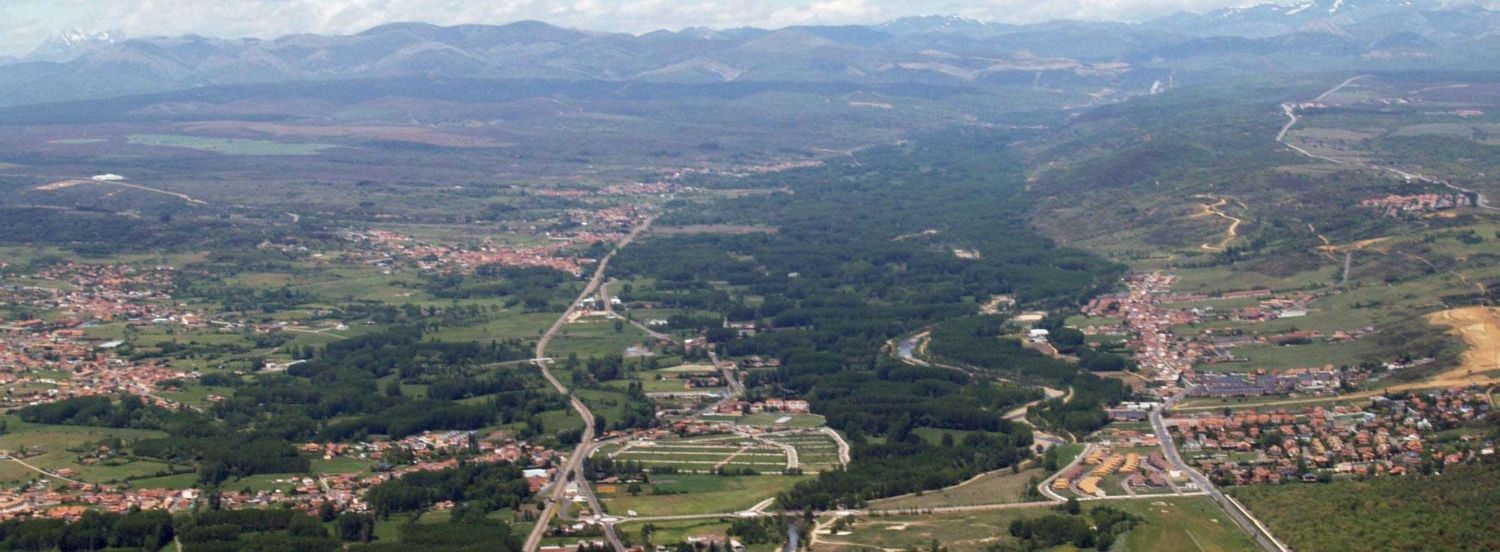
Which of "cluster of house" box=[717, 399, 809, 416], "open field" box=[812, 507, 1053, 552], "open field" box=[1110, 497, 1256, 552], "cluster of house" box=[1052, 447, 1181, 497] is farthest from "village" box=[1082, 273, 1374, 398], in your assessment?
"open field" box=[812, 507, 1053, 552]

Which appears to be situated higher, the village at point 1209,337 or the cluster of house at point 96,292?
the cluster of house at point 96,292

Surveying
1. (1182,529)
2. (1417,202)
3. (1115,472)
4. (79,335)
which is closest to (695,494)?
(1115,472)

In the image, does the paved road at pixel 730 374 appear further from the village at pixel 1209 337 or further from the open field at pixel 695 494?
the village at pixel 1209 337

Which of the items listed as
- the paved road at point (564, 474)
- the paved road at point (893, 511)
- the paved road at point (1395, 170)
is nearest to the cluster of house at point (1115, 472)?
the paved road at point (893, 511)

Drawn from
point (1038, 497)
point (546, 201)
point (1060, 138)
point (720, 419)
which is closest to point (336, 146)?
point (546, 201)

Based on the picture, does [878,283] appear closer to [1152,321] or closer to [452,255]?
[1152,321]

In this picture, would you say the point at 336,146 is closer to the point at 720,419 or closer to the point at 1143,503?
the point at 720,419

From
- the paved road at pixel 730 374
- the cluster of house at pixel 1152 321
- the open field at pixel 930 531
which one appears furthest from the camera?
the cluster of house at pixel 1152 321

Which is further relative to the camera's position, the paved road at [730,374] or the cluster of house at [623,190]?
the cluster of house at [623,190]
